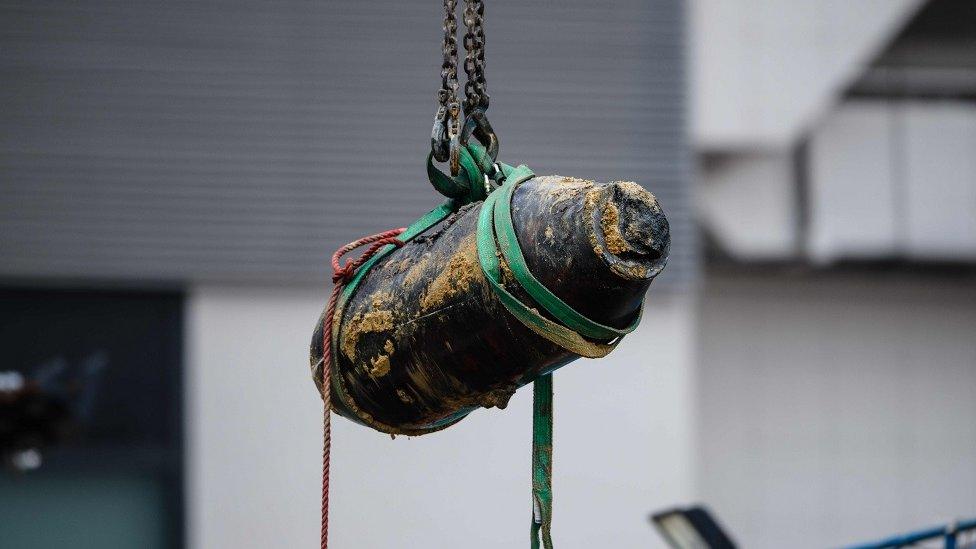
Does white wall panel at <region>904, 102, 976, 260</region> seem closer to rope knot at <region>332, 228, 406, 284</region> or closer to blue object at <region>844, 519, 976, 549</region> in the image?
blue object at <region>844, 519, 976, 549</region>

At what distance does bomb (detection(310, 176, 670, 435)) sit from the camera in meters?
2.05

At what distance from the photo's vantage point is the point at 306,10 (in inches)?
295

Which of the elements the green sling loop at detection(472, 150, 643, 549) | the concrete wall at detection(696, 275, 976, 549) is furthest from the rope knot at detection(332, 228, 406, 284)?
the concrete wall at detection(696, 275, 976, 549)

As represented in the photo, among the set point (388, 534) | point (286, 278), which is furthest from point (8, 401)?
point (388, 534)

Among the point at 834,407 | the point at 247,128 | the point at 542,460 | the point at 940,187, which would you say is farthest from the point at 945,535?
the point at 834,407

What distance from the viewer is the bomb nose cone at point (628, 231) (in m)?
2.03

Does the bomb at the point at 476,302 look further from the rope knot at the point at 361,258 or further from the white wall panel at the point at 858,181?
the white wall panel at the point at 858,181

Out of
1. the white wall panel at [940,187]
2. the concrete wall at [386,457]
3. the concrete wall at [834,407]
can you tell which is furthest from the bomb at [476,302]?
the concrete wall at [834,407]

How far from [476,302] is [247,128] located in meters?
5.52

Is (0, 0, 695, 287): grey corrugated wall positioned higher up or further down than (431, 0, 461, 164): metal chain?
higher up

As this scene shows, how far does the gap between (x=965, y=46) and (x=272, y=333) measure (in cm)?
562

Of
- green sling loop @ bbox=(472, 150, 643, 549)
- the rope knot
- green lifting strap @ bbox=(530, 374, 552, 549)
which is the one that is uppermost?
the rope knot

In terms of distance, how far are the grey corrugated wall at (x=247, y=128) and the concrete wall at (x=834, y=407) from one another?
7.17 feet

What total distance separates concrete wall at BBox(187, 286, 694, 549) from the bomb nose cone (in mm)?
5297
